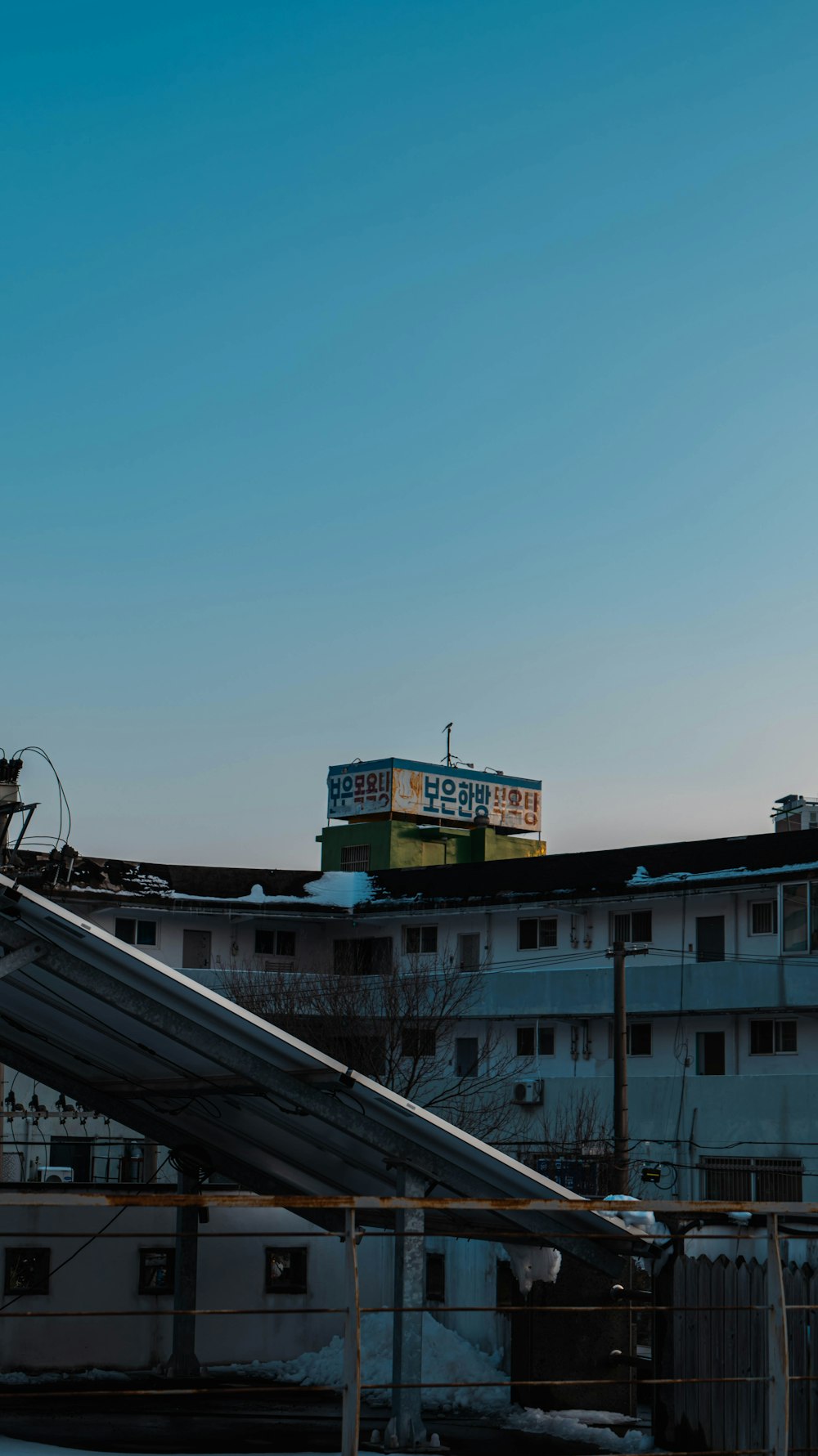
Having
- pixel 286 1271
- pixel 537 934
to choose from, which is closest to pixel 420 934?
pixel 537 934

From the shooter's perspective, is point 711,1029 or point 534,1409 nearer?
point 534,1409

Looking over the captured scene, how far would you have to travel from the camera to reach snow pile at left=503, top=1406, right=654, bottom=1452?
16.0 m

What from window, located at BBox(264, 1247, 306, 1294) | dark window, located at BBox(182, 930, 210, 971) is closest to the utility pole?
window, located at BBox(264, 1247, 306, 1294)

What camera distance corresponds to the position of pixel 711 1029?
159ft

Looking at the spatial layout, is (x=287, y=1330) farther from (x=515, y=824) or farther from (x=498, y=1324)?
(x=515, y=824)

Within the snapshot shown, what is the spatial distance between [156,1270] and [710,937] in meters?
30.0

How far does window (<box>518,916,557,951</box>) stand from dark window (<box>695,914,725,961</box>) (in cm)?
538

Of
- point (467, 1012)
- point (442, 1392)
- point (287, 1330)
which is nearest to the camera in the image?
point (442, 1392)

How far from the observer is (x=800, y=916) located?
47125 millimetres

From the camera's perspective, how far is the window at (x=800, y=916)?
153 feet

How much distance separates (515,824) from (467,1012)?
35.5 m

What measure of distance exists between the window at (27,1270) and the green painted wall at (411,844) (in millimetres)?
48541

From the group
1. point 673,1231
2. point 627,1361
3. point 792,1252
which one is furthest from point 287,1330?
point 792,1252

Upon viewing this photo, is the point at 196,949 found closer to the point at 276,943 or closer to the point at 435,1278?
the point at 276,943
